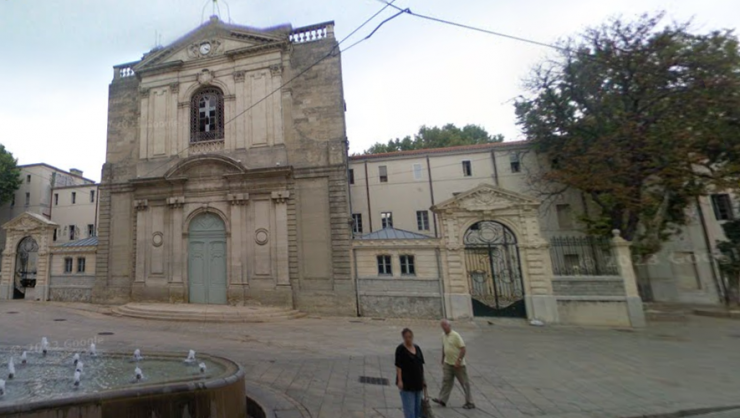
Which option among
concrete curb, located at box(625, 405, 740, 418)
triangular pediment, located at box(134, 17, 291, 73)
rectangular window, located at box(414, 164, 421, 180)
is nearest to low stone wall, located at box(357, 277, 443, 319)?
concrete curb, located at box(625, 405, 740, 418)

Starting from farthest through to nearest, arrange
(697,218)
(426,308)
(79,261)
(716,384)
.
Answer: (697,218), (79,261), (426,308), (716,384)

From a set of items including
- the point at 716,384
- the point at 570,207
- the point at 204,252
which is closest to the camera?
the point at 716,384

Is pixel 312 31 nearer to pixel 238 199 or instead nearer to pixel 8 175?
pixel 238 199

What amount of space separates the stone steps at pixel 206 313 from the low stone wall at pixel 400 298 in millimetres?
3118

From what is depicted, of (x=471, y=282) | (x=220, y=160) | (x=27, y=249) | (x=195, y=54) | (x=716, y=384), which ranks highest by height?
(x=195, y=54)

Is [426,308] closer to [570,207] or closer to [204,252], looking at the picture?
[204,252]

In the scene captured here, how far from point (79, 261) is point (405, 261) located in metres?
18.4

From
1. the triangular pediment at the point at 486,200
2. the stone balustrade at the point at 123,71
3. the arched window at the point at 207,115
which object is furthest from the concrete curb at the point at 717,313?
the stone balustrade at the point at 123,71

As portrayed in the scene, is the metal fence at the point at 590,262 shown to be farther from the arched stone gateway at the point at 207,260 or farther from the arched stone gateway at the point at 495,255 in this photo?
the arched stone gateway at the point at 207,260

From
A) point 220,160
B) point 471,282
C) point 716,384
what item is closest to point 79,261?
point 220,160

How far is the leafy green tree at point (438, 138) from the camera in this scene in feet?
115

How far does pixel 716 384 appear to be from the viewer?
21.9 feet

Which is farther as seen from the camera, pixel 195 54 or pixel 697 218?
pixel 697 218

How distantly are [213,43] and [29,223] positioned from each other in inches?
603
